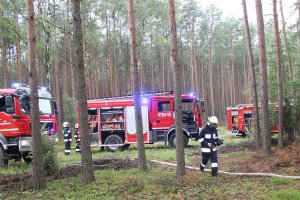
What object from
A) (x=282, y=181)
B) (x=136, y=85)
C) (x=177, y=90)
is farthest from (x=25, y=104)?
(x=282, y=181)

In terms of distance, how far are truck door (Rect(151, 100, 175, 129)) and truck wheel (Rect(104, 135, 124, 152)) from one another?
1.79 metres

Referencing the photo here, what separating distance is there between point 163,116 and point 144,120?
936 millimetres

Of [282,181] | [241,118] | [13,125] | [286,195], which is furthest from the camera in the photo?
[241,118]

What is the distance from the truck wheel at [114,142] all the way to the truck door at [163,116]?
1791 millimetres

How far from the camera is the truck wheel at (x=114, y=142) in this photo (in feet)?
57.5

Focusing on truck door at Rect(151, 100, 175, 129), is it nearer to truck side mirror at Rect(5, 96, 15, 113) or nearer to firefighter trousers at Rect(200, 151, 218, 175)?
truck side mirror at Rect(5, 96, 15, 113)

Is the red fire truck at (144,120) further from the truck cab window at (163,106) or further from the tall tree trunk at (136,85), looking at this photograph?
the tall tree trunk at (136,85)

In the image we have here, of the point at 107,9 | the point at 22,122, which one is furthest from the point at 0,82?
the point at 22,122

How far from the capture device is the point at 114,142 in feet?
57.8

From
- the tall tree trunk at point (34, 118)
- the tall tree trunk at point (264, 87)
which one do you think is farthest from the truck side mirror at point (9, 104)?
the tall tree trunk at point (264, 87)

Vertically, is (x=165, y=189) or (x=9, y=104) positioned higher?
(x=9, y=104)

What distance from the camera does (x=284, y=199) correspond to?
6.29 m

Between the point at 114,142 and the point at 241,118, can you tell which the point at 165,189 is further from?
the point at 241,118

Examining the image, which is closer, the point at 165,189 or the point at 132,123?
the point at 165,189
